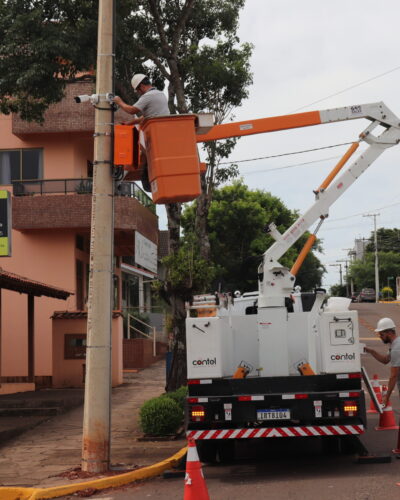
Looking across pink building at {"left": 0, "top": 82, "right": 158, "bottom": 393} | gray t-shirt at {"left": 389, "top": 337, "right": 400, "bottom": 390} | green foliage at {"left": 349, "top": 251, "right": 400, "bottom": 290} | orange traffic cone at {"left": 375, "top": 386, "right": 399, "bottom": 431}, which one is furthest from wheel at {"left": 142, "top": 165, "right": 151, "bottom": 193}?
green foliage at {"left": 349, "top": 251, "right": 400, "bottom": 290}

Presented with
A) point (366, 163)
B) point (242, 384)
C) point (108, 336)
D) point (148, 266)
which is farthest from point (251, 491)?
point (148, 266)

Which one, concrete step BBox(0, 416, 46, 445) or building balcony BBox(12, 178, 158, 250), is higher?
building balcony BBox(12, 178, 158, 250)

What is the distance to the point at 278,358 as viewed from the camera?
420 inches

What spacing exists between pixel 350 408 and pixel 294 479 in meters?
1.11

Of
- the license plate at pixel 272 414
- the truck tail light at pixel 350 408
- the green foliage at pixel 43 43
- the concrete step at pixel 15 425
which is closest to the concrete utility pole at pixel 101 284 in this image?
the license plate at pixel 272 414

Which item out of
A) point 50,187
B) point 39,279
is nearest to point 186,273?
point 39,279

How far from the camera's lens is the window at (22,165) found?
88.7 feet

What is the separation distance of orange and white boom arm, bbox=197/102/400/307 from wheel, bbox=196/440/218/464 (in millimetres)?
1995

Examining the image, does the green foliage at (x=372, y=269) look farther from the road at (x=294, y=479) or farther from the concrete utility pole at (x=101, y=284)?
the concrete utility pole at (x=101, y=284)

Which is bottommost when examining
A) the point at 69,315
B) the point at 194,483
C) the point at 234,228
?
the point at 194,483

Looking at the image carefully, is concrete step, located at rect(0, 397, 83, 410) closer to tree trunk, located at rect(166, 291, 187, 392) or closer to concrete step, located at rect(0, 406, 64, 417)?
concrete step, located at rect(0, 406, 64, 417)

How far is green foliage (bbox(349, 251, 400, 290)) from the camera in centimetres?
12356

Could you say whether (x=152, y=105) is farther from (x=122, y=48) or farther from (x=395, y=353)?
(x=122, y=48)

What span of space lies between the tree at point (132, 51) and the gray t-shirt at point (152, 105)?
779 cm
